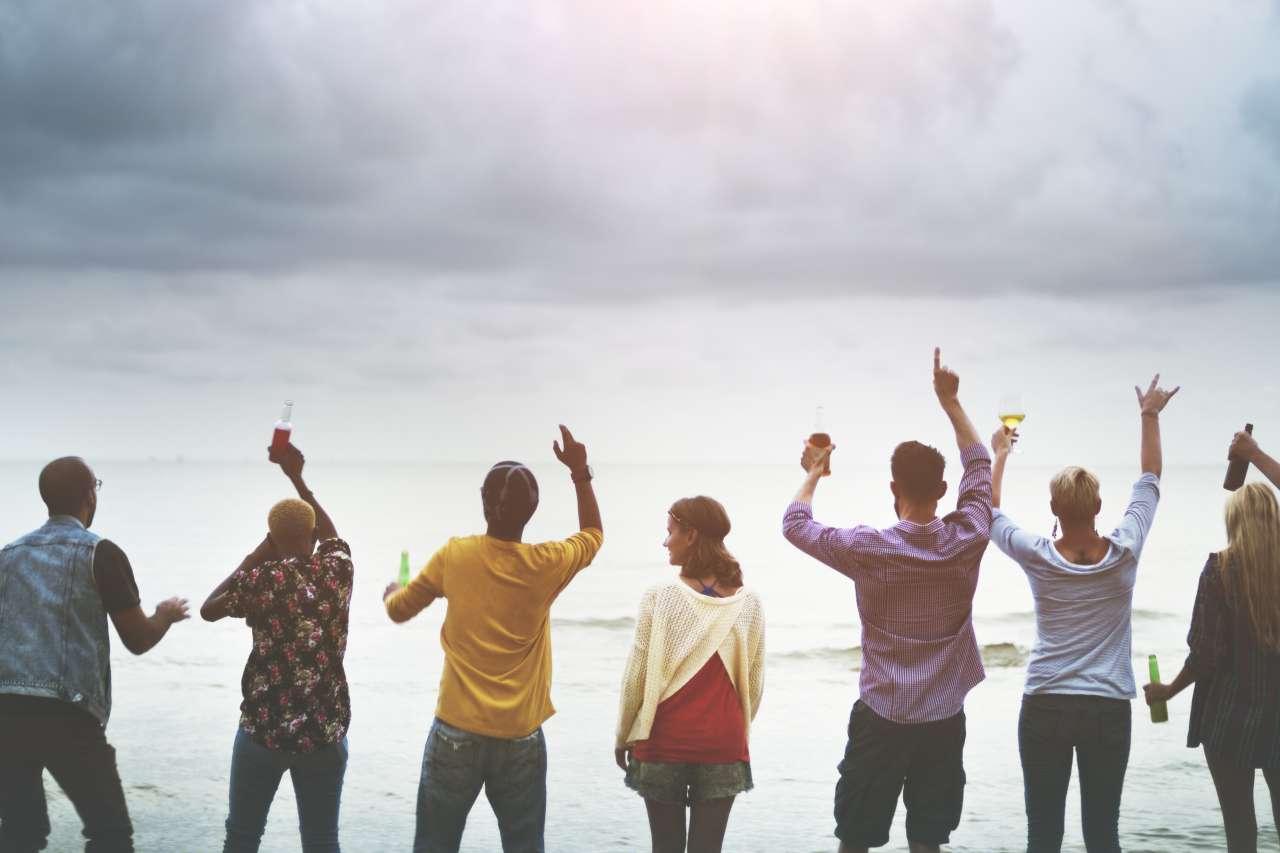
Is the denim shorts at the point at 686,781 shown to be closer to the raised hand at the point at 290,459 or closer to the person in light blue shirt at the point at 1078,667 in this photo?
the person in light blue shirt at the point at 1078,667

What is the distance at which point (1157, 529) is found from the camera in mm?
68188

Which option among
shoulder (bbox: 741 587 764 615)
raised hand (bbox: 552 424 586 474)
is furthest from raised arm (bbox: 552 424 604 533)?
shoulder (bbox: 741 587 764 615)

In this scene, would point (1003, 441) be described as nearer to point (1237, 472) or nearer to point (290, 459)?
point (1237, 472)

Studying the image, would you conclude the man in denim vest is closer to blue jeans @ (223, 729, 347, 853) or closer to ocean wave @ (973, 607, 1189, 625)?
blue jeans @ (223, 729, 347, 853)

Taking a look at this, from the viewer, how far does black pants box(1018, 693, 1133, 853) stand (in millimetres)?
4797

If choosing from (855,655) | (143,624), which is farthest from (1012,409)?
(855,655)

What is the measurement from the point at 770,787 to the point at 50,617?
6165mm

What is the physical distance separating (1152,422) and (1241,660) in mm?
1084

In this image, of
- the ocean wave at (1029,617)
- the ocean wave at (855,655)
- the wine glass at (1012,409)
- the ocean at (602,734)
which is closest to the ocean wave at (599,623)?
the ocean at (602,734)

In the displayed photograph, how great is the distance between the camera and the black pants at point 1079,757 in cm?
480

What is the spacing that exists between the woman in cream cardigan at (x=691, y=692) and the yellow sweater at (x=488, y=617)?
16.4 inches

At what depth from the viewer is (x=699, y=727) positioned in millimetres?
4582

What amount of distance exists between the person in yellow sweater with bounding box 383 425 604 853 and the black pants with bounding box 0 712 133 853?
3.78ft

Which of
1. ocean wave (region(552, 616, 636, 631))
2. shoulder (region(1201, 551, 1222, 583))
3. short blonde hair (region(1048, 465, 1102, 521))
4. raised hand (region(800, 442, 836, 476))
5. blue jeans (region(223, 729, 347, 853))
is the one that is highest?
raised hand (region(800, 442, 836, 476))
